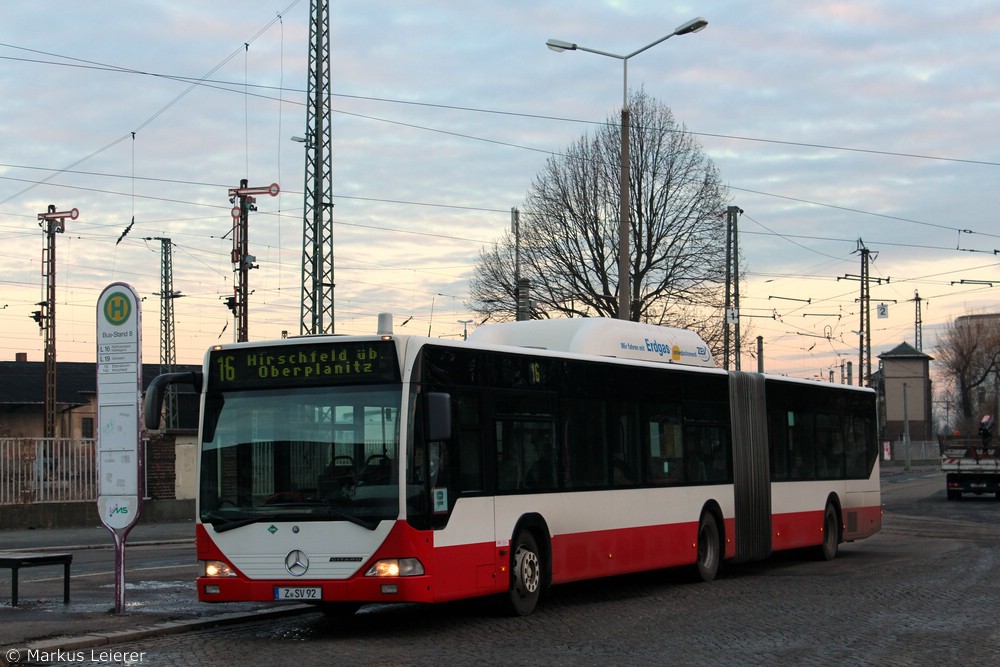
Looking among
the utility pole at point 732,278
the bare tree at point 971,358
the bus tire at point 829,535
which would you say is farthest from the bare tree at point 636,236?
the bare tree at point 971,358

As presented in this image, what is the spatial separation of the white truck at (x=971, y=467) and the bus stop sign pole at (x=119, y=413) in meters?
36.6

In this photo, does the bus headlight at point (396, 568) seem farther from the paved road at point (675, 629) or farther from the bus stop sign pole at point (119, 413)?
the bus stop sign pole at point (119, 413)

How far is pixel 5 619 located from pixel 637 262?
36.2 m

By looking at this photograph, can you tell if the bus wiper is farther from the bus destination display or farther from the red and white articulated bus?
the bus destination display

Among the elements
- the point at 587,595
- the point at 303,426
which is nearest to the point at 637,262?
the point at 587,595

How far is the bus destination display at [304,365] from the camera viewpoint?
11.8 meters

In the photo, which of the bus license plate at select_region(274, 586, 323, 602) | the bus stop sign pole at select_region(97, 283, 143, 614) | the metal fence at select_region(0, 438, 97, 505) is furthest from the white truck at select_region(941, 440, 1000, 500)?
the bus license plate at select_region(274, 586, 323, 602)

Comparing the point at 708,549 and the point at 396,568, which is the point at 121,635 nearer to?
the point at 396,568

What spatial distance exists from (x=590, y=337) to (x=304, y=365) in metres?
4.78

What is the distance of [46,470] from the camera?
99.8ft

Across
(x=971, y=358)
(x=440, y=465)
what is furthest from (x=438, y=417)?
(x=971, y=358)

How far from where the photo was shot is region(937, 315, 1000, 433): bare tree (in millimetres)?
99812

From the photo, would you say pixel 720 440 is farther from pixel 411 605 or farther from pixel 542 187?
pixel 542 187

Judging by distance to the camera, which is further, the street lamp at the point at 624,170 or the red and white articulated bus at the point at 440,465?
the street lamp at the point at 624,170
